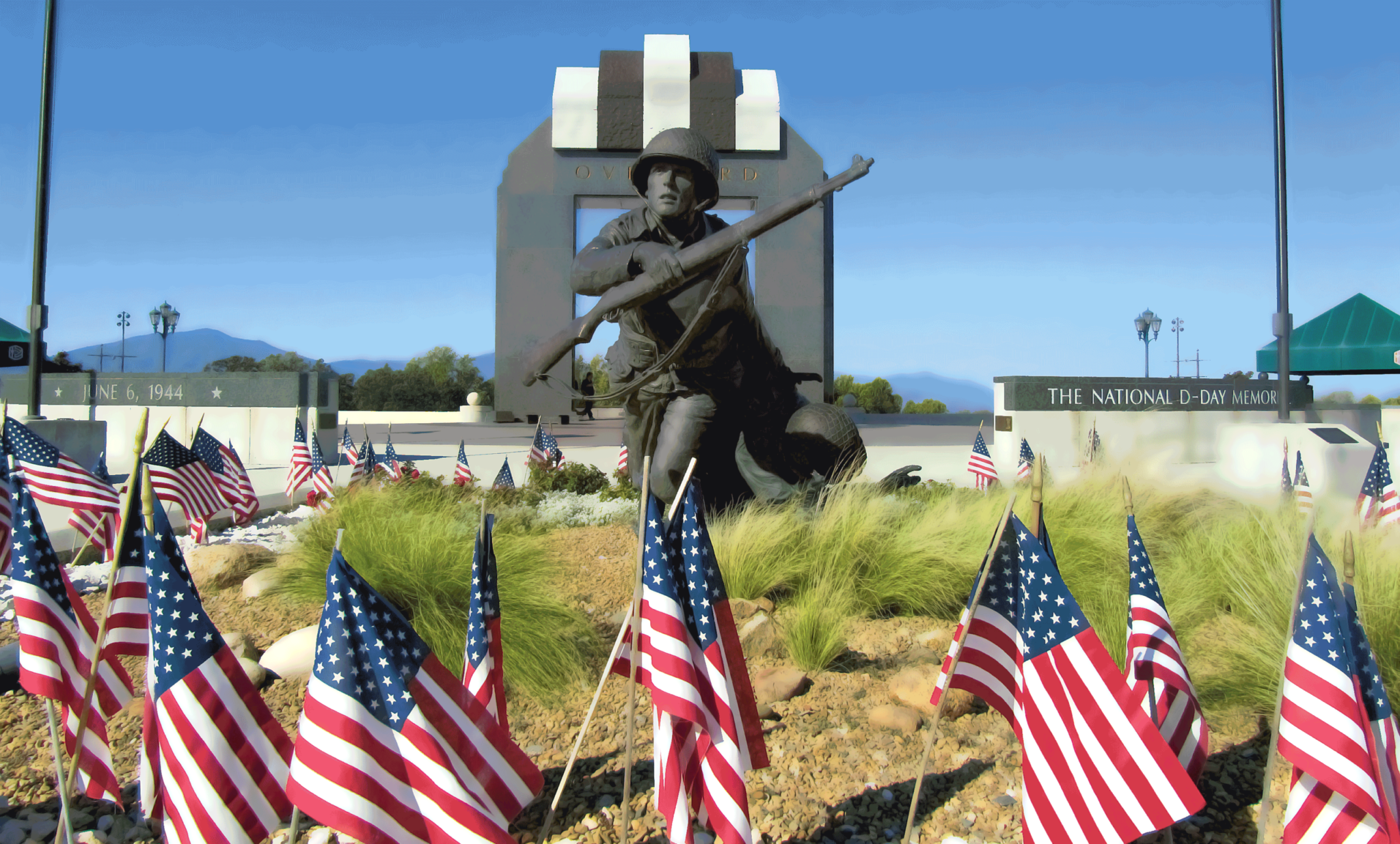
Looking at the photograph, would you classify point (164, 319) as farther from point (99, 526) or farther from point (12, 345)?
point (99, 526)

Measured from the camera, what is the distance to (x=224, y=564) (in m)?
5.89

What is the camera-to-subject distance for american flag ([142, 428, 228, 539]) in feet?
20.5

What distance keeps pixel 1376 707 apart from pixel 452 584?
384 cm

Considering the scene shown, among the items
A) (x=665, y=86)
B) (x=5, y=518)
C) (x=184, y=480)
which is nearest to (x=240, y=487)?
(x=184, y=480)

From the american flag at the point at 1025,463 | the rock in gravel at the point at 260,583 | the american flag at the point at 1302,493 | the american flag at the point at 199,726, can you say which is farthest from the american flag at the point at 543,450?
the american flag at the point at 199,726

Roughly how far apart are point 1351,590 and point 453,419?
1439 inches

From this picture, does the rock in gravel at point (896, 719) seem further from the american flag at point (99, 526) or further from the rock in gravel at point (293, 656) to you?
the american flag at point (99, 526)

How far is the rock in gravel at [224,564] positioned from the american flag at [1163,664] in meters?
5.38

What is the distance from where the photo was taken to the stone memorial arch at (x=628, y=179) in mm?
23266

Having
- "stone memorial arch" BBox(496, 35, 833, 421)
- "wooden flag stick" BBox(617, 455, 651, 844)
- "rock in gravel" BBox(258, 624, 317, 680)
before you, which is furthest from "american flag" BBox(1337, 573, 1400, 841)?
Answer: "stone memorial arch" BBox(496, 35, 833, 421)

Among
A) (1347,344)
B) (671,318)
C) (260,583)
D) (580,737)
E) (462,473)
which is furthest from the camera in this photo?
(1347,344)

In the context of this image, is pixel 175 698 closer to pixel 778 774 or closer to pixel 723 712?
pixel 723 712

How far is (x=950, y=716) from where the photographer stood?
3.79 m

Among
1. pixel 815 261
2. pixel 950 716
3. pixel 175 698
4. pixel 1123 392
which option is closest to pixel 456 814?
pixel 175 698
